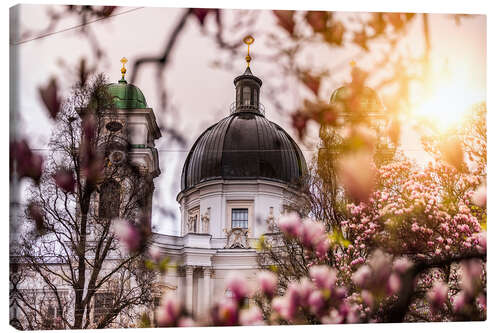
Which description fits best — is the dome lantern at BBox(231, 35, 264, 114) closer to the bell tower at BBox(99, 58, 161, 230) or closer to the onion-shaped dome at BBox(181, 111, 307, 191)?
the onion-shaped dome at BBox(181, 111, 307, 191)

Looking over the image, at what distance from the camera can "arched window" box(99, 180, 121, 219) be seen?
801cm

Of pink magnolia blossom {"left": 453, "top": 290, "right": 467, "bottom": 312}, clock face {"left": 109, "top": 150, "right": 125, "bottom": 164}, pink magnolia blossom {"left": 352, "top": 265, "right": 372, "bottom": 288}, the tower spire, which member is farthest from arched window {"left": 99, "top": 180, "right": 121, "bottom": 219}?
pink magnolia blossom {"left": 453, "top": 290, "right": 467, "bottom": 312}

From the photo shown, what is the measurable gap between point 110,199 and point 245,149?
148 centimetres

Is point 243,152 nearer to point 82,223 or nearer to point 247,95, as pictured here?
point 247,95

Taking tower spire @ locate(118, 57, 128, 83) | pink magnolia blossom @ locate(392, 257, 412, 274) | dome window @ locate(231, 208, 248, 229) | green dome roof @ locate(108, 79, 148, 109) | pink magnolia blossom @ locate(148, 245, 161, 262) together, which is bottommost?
pink magnolia blossom @ locate(392, 257, 412, 274)

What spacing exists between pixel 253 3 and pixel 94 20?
1601 mm

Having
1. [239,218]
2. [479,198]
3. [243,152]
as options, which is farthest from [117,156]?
[479,198]

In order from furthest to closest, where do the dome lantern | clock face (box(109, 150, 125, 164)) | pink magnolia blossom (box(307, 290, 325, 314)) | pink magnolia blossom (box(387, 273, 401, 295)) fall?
the dome lantern → clock face (box(109, 150, 125, 164)) → pink magnolia blossom (box(387, 273, 401, 295)) → pink magnolia blossom (box(307, 290, 325, 314))

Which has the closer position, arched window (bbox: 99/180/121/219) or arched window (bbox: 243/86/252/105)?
arched window (bbox: 99/180/121/219)

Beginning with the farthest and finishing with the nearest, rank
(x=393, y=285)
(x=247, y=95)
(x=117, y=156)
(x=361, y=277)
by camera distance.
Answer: (x=247, y=95) → (x=117, y=156) → (x=361, y=277) → (x=393, y=285)

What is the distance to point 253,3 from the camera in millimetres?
7859

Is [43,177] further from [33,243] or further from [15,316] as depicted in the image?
[15,316]

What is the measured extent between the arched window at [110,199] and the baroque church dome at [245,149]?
69 centimetres

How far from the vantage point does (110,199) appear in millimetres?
8008
